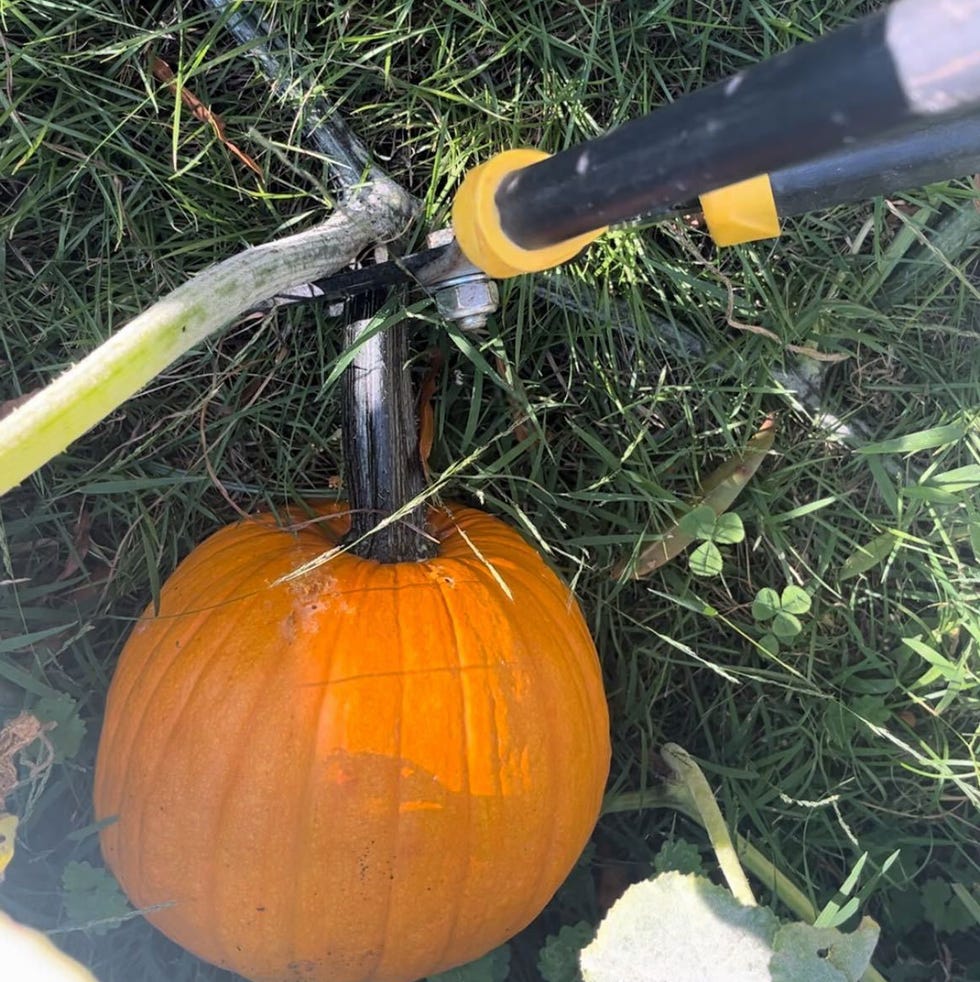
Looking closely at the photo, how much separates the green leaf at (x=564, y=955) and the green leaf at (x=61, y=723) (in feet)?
3.01

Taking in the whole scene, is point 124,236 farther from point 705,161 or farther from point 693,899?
point 693,899

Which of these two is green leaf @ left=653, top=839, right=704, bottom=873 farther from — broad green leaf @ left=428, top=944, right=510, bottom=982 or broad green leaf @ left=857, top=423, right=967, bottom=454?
broad green leaf @ left=857, top=423, right=967, bottom=454

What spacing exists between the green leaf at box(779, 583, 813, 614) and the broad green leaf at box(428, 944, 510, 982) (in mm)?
806

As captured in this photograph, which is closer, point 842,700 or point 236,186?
point 236,186

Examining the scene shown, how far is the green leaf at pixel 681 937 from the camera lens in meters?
1.35

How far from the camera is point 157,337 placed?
103 cm

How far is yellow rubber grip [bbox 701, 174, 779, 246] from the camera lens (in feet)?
3.29

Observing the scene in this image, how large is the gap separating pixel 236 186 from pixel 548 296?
0.55 m

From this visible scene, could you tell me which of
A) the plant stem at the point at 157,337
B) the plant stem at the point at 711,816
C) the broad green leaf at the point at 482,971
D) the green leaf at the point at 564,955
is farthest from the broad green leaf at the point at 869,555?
the plant stem at the point at 157,337

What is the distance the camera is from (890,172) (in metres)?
1.22

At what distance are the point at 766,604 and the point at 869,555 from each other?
9.0 inches

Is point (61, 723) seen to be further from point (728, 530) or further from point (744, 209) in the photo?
point (744, 209)

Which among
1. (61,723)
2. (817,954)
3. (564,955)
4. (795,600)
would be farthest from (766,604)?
(61,723)

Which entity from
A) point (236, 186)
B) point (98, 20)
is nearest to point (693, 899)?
point (236, 186)
